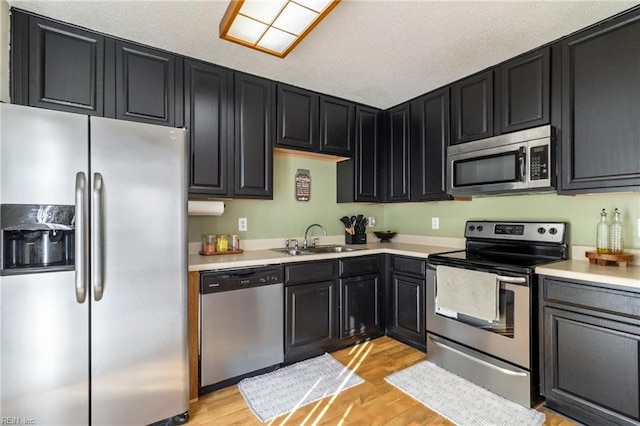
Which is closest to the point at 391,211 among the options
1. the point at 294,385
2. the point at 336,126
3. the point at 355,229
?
the point at 355,229

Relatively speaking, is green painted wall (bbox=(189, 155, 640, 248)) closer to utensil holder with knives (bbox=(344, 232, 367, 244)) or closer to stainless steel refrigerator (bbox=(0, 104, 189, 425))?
utensil holder with knives (bbox=(344, 232, 367, 244))

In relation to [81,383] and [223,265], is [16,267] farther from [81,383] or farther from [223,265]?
[223,265]

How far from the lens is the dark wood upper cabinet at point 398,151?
3203mm

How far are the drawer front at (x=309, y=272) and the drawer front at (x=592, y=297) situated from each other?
1.52 meters

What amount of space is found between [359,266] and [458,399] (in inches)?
49.0

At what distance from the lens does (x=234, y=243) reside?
276 cm

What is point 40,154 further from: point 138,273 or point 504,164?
point 504,164

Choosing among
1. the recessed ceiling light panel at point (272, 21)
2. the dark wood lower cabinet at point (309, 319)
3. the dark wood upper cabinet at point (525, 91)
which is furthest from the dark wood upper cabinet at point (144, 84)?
the dark wood upper cabinet at point (525, 91)

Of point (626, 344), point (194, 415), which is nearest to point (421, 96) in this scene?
point (626, 344)

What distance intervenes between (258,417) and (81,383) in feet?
3.15

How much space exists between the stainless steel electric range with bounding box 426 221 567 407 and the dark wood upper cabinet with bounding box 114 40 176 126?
2366 mm

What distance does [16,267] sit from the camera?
1.51 meters

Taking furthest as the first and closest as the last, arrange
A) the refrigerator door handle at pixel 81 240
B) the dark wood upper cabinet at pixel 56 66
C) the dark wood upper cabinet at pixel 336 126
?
the dark wood upper cabinet at pixel 336 126 < the dark wood upper cabinet at pixel 56 66 < the refrigerator door handle at pixel 81 240

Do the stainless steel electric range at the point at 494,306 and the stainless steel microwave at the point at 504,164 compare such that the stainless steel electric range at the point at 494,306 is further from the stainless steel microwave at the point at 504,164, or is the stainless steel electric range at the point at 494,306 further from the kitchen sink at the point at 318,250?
the kitchen sink at the point at 318,250
